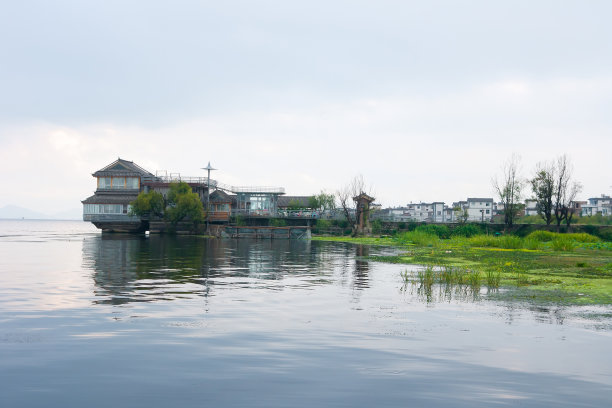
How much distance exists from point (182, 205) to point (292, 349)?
74.0 metres

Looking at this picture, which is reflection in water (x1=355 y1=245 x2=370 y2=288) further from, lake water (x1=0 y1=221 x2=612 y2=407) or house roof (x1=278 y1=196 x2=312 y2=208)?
house roof (x1=278 y1=196 x2=312 y2=208)

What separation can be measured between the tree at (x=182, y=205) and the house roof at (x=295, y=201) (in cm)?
2902

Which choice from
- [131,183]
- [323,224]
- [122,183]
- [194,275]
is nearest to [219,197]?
[131,183]

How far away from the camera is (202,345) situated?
1076cm

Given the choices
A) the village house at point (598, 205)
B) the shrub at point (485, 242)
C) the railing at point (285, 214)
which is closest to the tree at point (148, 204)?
the railing at point (285, 214)

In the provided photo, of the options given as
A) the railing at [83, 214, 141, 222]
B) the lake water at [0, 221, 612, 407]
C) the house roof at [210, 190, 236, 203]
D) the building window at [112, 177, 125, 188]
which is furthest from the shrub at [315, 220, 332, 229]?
the lake water at [0, 221, 612, 407]

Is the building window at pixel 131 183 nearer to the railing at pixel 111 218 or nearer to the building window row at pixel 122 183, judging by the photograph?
the building window row at pixel 122 183

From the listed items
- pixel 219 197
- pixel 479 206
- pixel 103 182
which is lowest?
pixel 219 197

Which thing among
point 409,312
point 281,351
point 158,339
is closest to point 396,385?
point 281,351

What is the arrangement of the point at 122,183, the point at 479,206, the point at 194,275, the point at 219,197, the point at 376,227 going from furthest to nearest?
A: the point at 479,206 → the point at 219,197 → the point at 122,183 → the point at 376,227 → the point at 194,275

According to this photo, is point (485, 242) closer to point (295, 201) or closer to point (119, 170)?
point (295, 201)

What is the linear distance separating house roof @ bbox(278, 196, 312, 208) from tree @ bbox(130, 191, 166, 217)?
1262 inches

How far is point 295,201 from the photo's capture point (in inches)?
4437

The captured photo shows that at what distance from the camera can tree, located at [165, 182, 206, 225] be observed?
268 ft
